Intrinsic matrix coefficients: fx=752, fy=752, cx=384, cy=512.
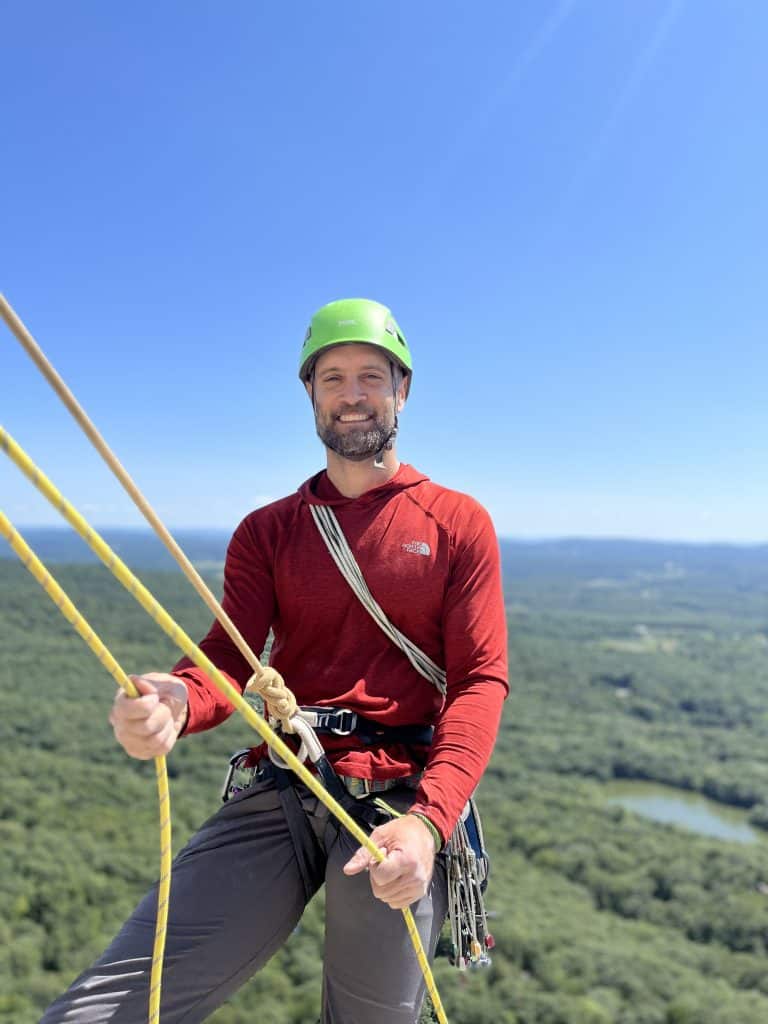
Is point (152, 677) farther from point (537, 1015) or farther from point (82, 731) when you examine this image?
point (82, 731)

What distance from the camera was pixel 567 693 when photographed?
79250 millimetres

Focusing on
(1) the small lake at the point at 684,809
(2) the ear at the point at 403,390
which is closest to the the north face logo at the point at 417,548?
(2) the ear at the point at 403,390

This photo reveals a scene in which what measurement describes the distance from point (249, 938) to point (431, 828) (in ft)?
1.91

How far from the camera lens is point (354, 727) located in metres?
2.02

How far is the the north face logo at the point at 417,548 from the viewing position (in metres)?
2.13

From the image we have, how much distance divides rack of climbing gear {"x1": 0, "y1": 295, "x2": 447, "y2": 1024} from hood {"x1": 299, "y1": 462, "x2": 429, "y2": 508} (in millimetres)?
642

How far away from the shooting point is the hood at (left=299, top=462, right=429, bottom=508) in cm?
227

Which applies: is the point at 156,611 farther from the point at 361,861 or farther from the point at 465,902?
the point at 465,902

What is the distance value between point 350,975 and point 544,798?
184ft

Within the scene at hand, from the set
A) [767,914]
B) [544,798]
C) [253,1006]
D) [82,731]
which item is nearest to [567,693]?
[544,798]

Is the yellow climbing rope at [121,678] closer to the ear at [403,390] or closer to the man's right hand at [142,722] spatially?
the man's right hand at [142,722]

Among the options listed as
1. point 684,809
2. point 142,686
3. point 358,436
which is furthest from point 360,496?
point 684,809

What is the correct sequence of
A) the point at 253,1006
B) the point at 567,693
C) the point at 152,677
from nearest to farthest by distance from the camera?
the point at 152,677 < the point at 253,1006 < the point at 567,693

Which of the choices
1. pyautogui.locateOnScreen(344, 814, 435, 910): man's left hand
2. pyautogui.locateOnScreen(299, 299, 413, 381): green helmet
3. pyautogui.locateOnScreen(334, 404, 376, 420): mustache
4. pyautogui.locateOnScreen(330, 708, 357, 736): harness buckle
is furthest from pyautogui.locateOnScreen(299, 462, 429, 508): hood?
pyautogui.locateOnScreen(344, 814, 435, 910): man's left hand
